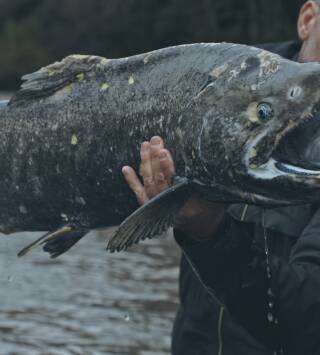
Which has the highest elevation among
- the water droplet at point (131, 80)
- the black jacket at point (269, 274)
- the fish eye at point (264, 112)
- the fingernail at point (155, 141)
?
the water droplet at point (131, 80)

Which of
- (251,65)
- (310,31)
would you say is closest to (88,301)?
(310,31)

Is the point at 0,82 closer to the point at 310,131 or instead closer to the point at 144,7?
the point at 144,7

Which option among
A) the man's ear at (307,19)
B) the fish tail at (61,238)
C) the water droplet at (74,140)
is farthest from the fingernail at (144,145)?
the man's ear at (307,19)

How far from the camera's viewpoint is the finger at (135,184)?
394cm

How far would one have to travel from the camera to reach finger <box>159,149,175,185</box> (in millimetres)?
3811

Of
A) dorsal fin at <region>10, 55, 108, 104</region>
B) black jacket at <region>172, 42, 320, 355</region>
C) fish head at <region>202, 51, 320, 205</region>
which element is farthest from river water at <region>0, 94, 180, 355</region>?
fish head at <region>202, 51, 320, 205</region>

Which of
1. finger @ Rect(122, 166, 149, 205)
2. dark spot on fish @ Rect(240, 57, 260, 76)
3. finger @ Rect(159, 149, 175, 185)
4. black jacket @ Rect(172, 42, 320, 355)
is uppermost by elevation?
dark spot on fish @ Rect(240, 57, 260, 76)

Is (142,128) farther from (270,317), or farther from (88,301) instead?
(88,301)

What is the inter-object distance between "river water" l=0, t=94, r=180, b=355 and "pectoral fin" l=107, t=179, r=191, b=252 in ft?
12.1

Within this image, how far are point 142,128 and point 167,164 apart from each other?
192mm

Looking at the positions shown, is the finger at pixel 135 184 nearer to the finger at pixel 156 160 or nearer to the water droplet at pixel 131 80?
the finger at pixel 156 160

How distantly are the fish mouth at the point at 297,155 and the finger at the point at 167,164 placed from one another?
307 millimetres

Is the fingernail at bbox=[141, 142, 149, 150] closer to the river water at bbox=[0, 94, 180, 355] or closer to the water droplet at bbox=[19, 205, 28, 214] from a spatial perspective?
the water droplet at bbox=[19, 205, 28, 214]

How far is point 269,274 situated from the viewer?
4.31 metres
